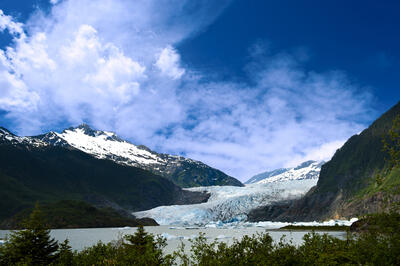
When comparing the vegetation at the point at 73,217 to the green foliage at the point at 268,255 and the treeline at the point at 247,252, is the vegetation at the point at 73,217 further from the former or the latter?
the green foliage at the point at 268,255

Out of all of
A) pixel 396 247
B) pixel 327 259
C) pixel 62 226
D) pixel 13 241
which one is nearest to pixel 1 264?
pixel 13 241

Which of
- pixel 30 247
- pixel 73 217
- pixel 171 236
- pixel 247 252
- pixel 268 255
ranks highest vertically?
pixel 73 217

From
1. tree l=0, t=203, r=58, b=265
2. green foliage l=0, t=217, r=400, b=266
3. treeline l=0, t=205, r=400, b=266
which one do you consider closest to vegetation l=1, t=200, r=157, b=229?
tree l=0, t=203, r=58, b=265

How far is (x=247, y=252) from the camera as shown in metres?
18.4

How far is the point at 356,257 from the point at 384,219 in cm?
884

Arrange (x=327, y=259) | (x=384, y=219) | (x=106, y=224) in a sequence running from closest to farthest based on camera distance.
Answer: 1. (x=327, y=259)
2. (x=384, y=219)
3. (x=106, y=224)

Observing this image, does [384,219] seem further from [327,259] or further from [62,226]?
[62,226]

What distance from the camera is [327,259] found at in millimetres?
14609

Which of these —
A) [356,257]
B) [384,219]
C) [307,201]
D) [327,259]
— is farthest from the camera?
[307,201]

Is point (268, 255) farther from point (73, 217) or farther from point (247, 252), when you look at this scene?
point (73, 217)

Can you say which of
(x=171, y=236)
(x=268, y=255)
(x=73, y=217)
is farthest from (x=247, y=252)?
(x=73, y=217)

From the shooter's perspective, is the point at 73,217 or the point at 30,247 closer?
the point at 30,247

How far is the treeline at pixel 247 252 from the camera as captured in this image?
15.6 metres

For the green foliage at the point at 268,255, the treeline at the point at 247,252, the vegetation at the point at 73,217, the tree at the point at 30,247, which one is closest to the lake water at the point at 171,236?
the tree at the point at 30,247
